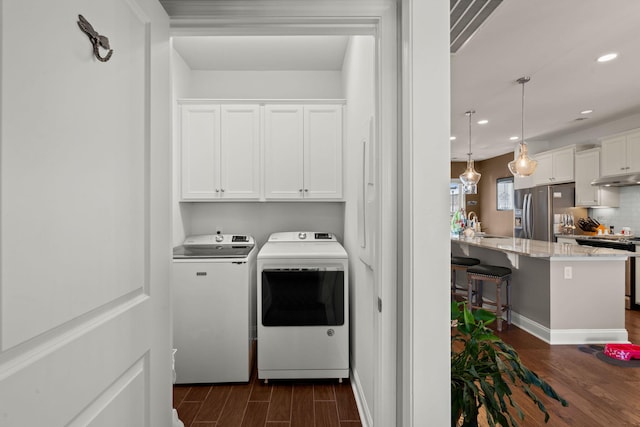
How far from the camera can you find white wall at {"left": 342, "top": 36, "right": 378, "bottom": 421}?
1904 millimetres

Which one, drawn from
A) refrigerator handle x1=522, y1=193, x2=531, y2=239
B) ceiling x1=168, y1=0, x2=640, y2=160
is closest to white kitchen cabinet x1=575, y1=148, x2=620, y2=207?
ceiling x1=168, y1=0, x2=640, y2=160

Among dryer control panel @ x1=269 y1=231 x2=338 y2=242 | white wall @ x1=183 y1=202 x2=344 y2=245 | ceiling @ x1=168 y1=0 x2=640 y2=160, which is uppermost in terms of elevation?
ceiling @ x1=168 y1=0 x2=640 y2=160

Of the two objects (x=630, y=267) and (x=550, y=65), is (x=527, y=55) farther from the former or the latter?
(x=630, y=267)

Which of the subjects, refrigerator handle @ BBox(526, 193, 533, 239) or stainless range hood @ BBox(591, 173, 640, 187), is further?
refrigerator handle @ BBox(526, 193, 533, 239)

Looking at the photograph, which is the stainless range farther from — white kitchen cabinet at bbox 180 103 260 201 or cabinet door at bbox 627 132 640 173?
white kitchen cabinet at bbox 180 103 260 201

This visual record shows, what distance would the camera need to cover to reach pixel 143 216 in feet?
3.36

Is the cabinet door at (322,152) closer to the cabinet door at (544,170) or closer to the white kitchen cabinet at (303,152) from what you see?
the white kitchen cabinet at (303,152)

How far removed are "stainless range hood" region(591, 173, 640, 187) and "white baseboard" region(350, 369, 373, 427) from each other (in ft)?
15.6

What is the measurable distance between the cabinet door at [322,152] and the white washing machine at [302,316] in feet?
2.42

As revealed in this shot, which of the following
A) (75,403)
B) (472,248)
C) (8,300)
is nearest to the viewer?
(8,300)

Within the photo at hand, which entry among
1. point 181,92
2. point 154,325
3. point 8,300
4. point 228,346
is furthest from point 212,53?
point 8,300

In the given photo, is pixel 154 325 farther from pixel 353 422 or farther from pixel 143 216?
pixel 353 422


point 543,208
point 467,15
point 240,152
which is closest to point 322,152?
point 240,152

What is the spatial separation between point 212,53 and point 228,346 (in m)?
2.44
